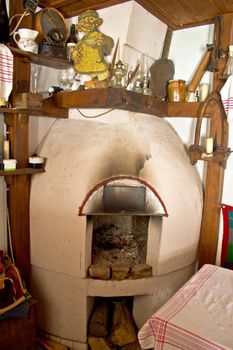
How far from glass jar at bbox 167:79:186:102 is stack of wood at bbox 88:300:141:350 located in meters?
1.51

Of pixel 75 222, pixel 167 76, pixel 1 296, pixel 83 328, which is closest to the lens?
pixel 1 296

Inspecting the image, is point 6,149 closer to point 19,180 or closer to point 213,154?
point 19,180

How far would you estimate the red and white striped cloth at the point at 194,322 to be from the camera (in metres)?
0.84

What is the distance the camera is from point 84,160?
62.8 inches

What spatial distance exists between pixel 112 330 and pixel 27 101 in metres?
1.52

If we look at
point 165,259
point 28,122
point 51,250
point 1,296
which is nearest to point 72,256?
point 51,250

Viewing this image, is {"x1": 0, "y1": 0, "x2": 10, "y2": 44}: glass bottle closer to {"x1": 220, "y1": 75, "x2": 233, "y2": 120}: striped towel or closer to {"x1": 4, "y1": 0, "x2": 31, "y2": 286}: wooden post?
{"x1": 4, "y1": 0, "x2": 31, "y2": 286}: wooden post

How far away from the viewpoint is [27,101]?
1.45 m

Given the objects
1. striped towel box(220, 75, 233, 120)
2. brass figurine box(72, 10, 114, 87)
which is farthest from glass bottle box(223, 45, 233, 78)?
brass figurine box(72, 10, 114, 87)

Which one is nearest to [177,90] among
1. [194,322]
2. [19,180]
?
[19,180]

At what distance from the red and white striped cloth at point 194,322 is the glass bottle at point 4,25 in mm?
1543

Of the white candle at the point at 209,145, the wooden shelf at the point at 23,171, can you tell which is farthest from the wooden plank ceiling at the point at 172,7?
the wooden shelf at the point at 23,171

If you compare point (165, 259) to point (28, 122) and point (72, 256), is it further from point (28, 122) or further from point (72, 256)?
point (28, 122)

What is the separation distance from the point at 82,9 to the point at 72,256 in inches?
62.3
